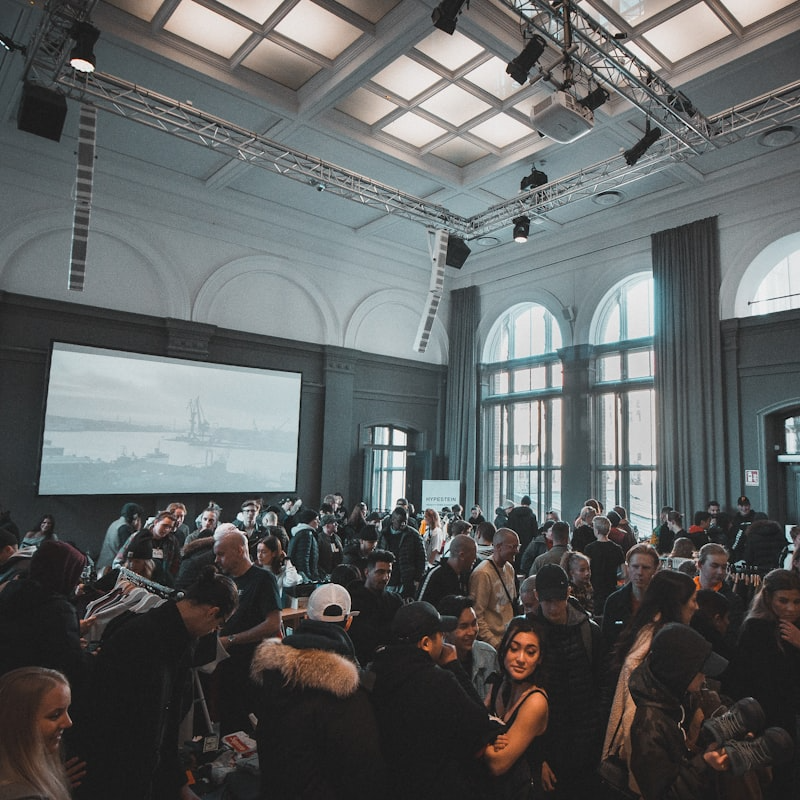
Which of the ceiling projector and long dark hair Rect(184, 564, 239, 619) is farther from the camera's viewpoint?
the ceiling projector

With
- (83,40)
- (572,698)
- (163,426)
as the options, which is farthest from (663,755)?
(163,426)

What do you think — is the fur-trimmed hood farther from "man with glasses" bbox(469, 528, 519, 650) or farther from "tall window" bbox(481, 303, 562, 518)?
"tall window" bbox(481, 303, 562, 518)

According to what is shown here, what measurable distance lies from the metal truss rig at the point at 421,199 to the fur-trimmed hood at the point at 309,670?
19.4ft

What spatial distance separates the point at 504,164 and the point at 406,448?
672 cm

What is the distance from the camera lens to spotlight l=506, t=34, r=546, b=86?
5969mm

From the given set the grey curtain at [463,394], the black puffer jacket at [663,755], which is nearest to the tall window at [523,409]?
the grey curtain at [463,394]

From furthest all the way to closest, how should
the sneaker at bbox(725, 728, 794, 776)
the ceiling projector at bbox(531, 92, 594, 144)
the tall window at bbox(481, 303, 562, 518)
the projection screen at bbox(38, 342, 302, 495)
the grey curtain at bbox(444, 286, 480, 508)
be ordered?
1. the grey curtain at bbox(444, 286, 480, 508)
2. the tall window at bbox(481, 303, 562, 518)
3. the projection screen at bbox(38, 342, 302, 495)
4. the ceiling projector at bbox(531, 92, 594, 144)
5. the sneaker at bbox(725, 728, 794, 776)

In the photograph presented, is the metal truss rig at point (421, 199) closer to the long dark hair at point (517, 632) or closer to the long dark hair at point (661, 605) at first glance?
the long dark hair at point (661, 605)

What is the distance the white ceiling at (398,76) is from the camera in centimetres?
693

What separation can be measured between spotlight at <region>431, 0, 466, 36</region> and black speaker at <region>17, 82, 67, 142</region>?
4.24 metres

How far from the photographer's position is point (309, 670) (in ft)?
6.17

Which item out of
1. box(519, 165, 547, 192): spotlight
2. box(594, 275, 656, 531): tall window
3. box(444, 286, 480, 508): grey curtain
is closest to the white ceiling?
box(519, 165, 547, 192): spotlight

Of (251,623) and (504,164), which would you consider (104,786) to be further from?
(504,164)

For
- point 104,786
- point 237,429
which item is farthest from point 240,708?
point 237,429
